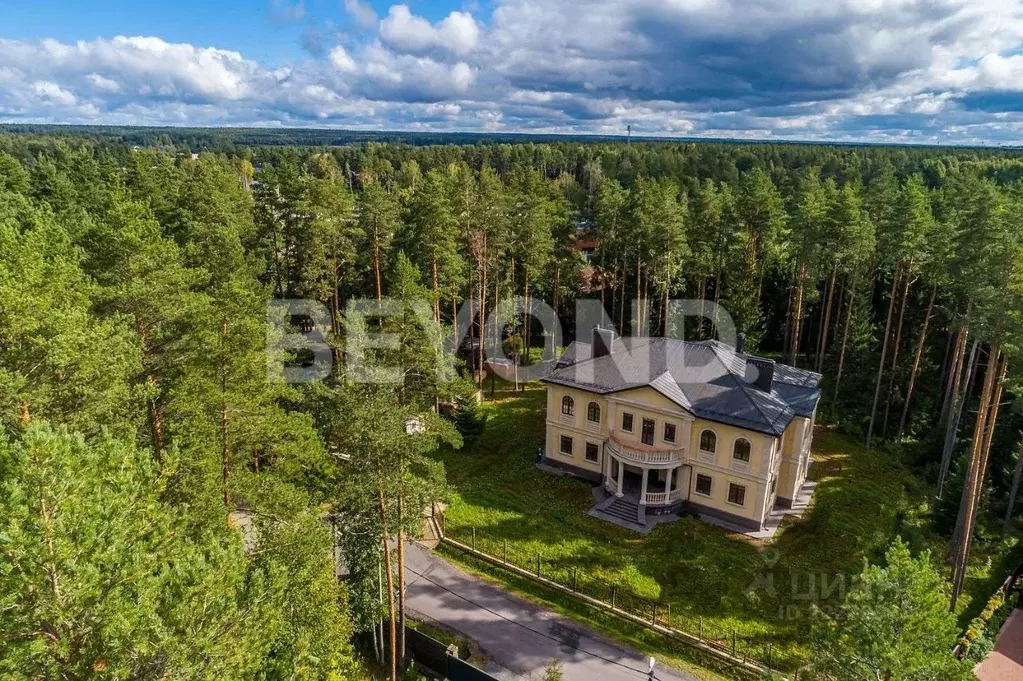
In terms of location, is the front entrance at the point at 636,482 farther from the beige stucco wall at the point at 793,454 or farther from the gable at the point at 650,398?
the beige stucco wall at the point at 793,454

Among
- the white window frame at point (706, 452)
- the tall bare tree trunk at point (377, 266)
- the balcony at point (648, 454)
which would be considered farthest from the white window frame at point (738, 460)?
the tall bare tree trunk at point (377, 266)

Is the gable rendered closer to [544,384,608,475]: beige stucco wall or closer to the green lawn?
[544,384,608,475]: beige stucco wall

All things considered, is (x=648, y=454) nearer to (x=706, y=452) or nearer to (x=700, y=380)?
(x=706, y=452)

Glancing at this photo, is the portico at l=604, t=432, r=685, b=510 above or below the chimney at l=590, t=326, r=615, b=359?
below

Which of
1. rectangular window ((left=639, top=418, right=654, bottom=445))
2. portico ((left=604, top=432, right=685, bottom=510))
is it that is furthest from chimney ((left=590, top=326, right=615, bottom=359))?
portico ((left=604, top=432, right=685, bottom=510))

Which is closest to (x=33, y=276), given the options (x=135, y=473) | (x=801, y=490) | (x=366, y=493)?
(x=135, y=473)

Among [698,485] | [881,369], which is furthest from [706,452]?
[881,369]
